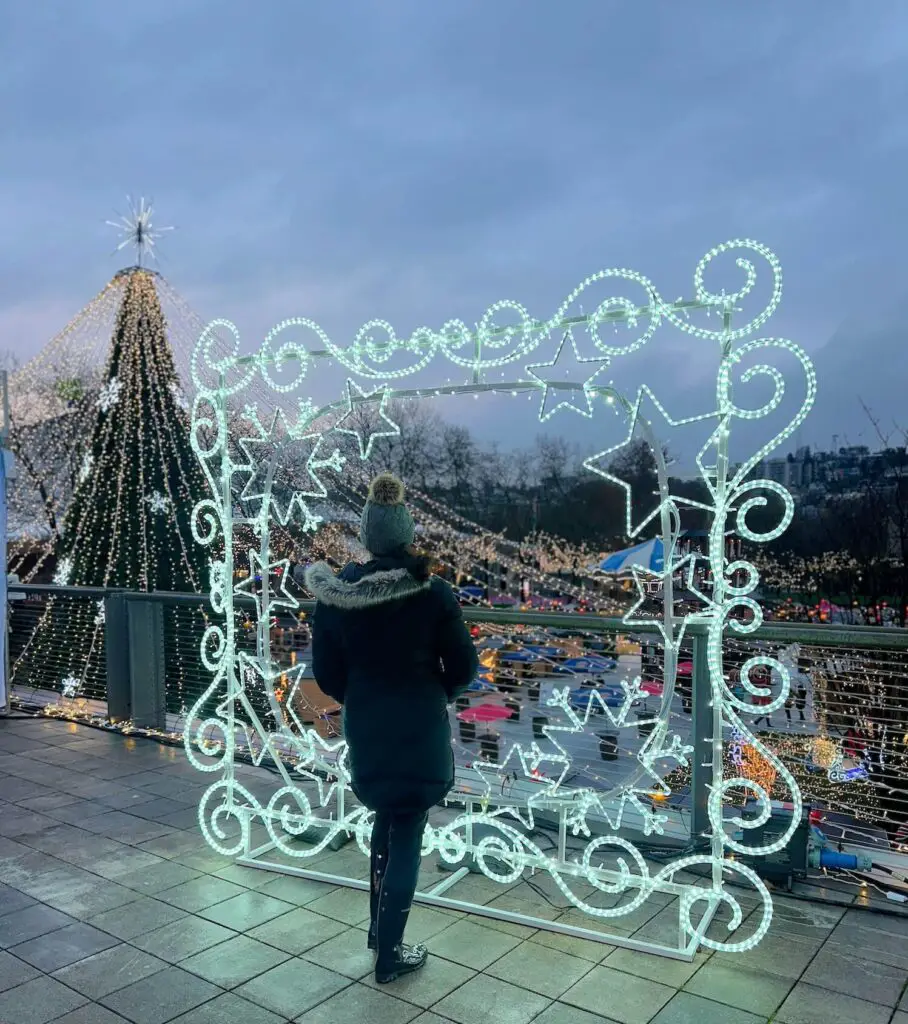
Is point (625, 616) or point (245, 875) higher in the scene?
point (625, 616)

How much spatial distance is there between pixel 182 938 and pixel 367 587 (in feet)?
5.03

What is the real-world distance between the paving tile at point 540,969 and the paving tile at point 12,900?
6.18 ft

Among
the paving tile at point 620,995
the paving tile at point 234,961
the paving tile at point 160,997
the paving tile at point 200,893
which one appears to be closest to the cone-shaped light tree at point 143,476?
the paving tile at point 200,893

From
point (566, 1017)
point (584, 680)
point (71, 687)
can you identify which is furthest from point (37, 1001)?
point (71, 687)

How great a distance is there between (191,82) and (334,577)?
649cm

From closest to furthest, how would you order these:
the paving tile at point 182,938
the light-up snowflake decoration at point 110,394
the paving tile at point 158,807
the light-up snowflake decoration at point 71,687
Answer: the paving tile at point 182,938 → the paving tile at point 158,807 → the light-up snowflake decoration at point 71,687 → the light-up snowflake decoration at point 110,394

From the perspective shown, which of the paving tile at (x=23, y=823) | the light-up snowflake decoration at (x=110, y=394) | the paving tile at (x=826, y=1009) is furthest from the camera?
the light-up snowflake decoration at (x=110, y=394)

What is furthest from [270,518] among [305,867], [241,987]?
[241,987]

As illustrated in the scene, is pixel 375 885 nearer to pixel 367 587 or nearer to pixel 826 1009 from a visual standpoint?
pixel 367 587

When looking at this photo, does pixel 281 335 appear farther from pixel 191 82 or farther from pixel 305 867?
pixel 191 82

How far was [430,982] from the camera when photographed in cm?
255

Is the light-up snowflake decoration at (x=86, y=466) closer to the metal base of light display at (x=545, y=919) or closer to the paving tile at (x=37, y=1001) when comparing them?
the metal base of light display at (x=545, y=919)

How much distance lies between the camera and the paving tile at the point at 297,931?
2812 millimetres

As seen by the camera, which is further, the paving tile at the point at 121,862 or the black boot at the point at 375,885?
the paving tile at the point at 121,862
